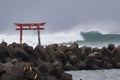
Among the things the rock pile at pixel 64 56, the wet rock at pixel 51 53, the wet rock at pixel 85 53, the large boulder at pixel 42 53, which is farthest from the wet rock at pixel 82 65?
the large boulder at pixel 42 53

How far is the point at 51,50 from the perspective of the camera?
130 feet

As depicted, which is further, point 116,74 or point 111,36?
point 111,36

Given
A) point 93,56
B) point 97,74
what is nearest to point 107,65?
point 93,56

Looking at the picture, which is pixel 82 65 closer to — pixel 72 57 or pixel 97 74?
pixel 72 57

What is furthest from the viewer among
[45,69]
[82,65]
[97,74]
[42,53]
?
[82,65]

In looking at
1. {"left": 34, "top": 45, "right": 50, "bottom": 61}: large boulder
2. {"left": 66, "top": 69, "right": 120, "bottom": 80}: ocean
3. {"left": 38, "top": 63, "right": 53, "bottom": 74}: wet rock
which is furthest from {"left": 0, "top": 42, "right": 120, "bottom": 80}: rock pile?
{"left": 38, "top": 63, "right": 53, "bottom": 74}: wet rock

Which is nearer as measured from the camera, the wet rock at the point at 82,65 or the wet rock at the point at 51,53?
the wet rock at the point at 82,65

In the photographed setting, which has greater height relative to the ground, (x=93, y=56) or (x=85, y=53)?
(x=85, y=53)

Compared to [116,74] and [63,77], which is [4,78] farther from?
[116,74]

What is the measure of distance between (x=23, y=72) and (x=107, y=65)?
47.2 feet

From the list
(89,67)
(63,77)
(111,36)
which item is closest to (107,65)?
(89,67)

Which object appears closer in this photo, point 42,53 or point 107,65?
point 42,53

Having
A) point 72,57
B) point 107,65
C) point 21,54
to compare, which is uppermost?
point 21,54

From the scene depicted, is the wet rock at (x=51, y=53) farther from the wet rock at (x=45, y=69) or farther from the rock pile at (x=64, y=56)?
the wet rock at (x=45, y=69)
